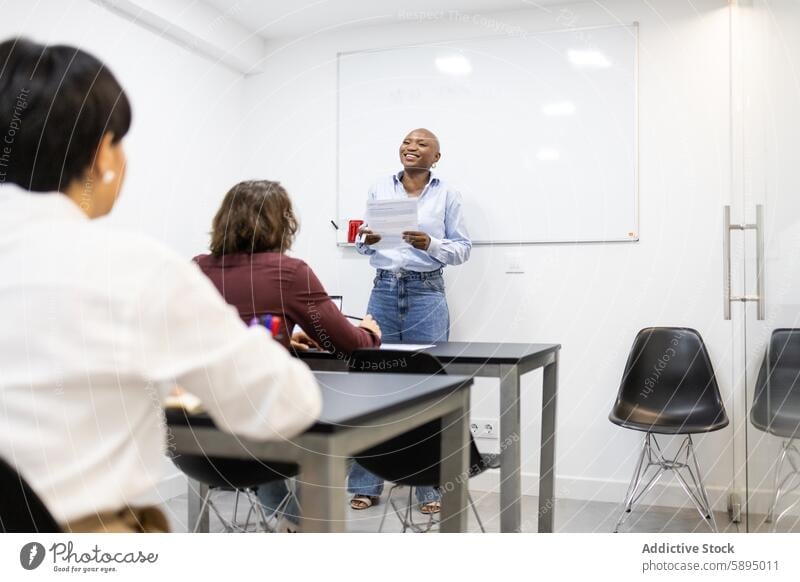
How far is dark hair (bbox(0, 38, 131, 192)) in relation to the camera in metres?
0.88

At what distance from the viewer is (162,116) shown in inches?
60.5

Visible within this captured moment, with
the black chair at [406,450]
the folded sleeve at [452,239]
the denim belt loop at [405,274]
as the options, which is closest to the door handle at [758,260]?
the black chair at [406,450]

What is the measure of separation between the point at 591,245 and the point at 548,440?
644 mm

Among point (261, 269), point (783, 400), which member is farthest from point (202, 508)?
point (783, 400)

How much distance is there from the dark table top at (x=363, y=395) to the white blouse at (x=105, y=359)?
0.09 feet

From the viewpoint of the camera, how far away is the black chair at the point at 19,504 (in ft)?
2.23

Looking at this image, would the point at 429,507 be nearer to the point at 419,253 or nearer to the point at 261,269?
the point at 261,269

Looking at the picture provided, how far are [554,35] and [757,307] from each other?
107 centimetres

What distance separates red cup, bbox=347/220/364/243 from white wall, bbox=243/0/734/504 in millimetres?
81

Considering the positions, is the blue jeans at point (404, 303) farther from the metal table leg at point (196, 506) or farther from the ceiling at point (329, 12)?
the metal table leg at point (196, 506)

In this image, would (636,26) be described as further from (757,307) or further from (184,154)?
(184,154)

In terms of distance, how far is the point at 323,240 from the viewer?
2178 mm
